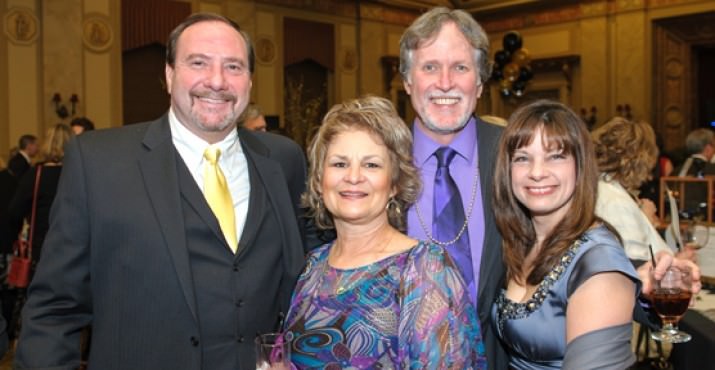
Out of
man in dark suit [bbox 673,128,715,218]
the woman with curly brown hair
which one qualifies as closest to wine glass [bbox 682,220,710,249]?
man in dark suit [bbox 673,128,715,218]

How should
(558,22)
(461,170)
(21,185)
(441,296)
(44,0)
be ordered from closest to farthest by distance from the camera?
(441,296)
(461,170)
(21,185)
(44,0)
(558,22)

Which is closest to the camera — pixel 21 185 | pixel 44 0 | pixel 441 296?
pixel 441 296

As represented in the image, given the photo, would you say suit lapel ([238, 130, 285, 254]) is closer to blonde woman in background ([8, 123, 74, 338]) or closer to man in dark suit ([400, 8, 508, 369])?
man in dark suit ([400, 8, 508, 369])

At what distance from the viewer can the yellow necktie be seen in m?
1.95

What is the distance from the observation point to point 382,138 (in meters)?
1.88

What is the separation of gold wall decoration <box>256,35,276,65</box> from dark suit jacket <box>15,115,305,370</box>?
9.44m

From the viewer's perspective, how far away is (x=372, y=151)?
Answer: 1867 mm

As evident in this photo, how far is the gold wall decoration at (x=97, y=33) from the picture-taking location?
904 cm

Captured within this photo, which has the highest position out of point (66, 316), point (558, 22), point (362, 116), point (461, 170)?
point (558, 22)

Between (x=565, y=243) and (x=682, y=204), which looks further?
(x=682, y=204)

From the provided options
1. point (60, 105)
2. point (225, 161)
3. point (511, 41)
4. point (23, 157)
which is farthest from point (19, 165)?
point (511, 41)

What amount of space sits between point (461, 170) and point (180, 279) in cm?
101

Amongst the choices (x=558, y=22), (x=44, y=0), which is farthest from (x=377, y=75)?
(x=44, y=0)

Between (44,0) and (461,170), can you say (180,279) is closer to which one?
(461,170)
